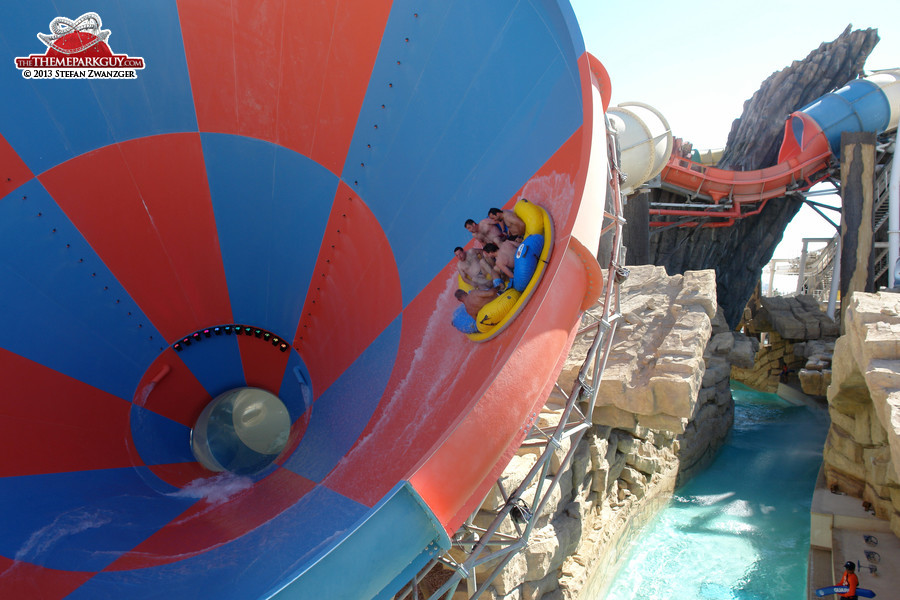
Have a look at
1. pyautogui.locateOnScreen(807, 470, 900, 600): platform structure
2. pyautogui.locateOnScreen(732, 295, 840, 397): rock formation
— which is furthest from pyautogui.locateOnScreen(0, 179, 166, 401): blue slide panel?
pyautogui.locateOnScreen(732, 295, 840, 397): rock formation

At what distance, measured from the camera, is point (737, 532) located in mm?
8195

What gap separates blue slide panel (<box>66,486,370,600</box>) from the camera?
9.68 feet

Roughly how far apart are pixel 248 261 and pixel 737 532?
26.4 feet

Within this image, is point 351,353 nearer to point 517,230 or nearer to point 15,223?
point 517,230

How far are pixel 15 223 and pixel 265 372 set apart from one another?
2.11 metres

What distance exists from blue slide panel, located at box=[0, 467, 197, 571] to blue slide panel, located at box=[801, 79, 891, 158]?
16.4m

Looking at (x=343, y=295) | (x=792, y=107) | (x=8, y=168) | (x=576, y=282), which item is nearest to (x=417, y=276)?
(x=343, y=295)

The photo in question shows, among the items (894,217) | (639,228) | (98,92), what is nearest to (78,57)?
(98,92)

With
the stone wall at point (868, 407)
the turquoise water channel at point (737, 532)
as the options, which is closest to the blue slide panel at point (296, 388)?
the stone wall at point (868, 407)

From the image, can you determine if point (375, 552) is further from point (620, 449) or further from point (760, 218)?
point (760, 218)

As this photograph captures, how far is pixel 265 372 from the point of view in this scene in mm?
4852

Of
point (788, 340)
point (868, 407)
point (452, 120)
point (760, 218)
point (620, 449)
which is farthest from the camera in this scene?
point (760, 218)

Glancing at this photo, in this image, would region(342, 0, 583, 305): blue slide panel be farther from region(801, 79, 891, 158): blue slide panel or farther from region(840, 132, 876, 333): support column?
region(801, 79, 891, 158): blue slide panel

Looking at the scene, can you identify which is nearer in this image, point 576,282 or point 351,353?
point 576,282
